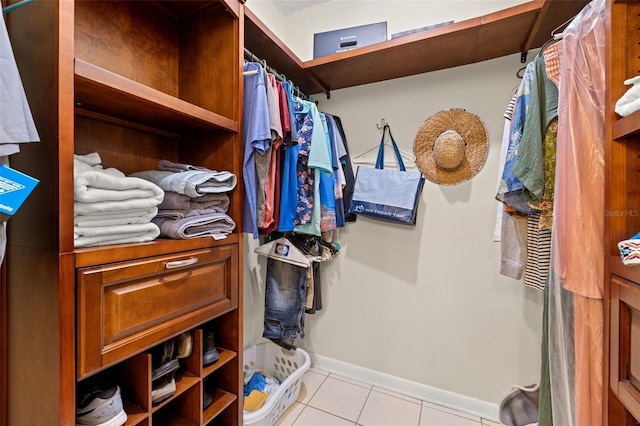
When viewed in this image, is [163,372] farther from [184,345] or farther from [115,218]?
[115,218]

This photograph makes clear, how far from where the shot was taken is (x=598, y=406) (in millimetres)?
715

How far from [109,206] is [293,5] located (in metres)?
1.92

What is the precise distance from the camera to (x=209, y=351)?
104 centimetres

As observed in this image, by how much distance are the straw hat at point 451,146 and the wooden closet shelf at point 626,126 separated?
0.84 metres

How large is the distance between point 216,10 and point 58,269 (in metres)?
1.08

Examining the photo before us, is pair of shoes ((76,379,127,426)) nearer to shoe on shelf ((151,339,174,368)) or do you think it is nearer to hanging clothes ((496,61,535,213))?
shoe on shelf ((151,339,174,368))

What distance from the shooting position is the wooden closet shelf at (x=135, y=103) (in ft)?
2.23

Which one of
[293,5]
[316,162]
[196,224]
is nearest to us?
[196,224]

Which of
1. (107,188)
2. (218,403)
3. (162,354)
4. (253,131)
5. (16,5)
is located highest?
(16,5)

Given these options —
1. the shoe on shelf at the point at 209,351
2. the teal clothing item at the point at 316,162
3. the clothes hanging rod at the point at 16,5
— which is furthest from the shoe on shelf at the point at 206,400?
the clothes hanging rod at the point at 16,5

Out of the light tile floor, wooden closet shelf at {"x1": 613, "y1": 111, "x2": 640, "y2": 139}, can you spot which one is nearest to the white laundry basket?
the light tile floor

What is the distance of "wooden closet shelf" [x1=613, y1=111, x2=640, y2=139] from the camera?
0.60 metres

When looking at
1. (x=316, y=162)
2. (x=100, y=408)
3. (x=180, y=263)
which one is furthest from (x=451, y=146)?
(x=100, y=408)

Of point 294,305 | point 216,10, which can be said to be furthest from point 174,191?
point 294,305
